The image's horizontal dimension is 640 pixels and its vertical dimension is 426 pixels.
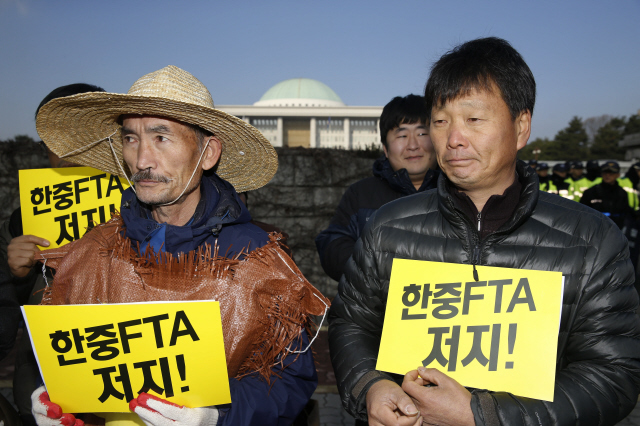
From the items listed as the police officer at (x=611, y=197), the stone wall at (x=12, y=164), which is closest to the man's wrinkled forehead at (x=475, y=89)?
the stone wall at (x=12, y=164)

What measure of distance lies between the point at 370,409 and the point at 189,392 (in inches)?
23.4

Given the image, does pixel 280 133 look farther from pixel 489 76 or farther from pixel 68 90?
pixel 489 76

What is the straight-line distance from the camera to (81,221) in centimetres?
244

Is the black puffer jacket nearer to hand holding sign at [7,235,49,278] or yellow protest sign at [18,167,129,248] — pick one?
yellow protest sign at [18,167,129,248]

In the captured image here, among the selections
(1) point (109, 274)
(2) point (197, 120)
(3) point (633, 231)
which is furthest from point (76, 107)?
(3) point (633, 231)

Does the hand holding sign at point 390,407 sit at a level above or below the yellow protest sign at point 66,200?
below

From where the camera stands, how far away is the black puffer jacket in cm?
139

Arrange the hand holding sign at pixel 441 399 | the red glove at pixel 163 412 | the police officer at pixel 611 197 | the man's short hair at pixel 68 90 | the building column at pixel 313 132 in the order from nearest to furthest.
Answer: the hand holding sign at pixel 441 399
the red glove at pixel 163 412
the man's short hair at pixel 68 90
the police officer at pixel 611 197
the building column at pixel 313 132

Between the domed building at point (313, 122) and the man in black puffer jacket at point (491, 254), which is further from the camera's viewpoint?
the domed building at point (313, 122)

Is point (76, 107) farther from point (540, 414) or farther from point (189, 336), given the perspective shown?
point (540, 414)

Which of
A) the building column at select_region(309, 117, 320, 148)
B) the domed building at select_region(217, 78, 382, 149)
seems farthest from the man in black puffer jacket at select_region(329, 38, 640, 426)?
the building column at select_region(309, 117, 320, 148)

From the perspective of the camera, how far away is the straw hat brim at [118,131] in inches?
72.3

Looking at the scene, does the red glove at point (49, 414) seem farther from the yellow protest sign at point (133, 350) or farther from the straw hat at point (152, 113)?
the straw hat at point (152, 113)

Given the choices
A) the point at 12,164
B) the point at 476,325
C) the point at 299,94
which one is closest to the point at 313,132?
the point at 299,94
